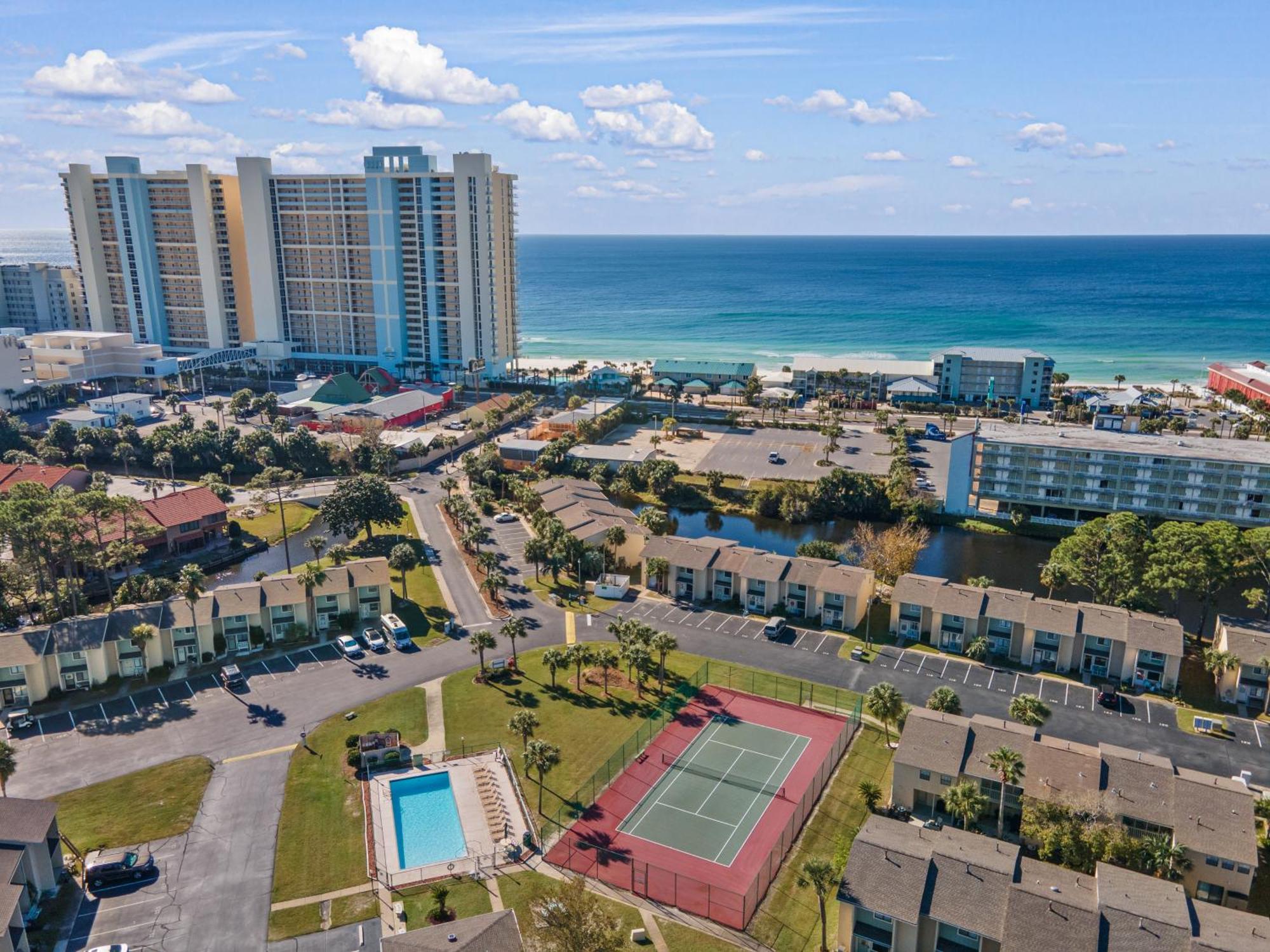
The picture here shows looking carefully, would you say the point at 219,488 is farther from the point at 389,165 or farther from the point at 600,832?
the point at 389,165

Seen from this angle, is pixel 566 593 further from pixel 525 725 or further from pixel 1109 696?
pixel 1109 696

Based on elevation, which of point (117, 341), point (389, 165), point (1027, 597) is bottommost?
point (1027, 597)

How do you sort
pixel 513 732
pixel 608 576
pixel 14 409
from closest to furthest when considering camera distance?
pixel 513 732
pixel 608 576
pixel 14 409

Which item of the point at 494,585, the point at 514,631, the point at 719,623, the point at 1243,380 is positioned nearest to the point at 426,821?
the point at 514,631

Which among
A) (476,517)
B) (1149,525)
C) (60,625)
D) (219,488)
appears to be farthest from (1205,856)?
(219,488)

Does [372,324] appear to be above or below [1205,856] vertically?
above

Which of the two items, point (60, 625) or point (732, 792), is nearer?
point (732, 792)

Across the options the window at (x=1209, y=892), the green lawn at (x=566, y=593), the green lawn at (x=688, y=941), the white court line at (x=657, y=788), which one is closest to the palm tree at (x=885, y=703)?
the white court line at (x=657, y=788)

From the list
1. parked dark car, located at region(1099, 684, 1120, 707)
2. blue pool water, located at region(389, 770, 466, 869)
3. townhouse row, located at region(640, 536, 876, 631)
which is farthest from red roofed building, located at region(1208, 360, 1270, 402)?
blue pool water, located at region(389, 770, 466, 869)
